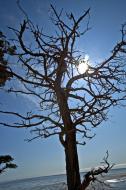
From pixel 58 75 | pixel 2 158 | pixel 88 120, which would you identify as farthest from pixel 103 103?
pixel 2 158

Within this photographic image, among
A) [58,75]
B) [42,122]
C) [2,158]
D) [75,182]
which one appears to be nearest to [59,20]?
[58,75]

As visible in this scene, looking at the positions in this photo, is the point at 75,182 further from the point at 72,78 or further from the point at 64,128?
the point at 72,78

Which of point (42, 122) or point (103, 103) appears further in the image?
point (103, 103)

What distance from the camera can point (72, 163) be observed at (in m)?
5.37

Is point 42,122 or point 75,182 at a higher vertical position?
point 42,122

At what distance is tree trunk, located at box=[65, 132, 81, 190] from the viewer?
5.17 m

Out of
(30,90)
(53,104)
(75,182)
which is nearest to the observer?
(75,182)

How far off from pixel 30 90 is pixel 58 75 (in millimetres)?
896

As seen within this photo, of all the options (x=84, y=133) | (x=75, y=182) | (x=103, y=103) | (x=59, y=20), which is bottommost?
(x=75, y=182)

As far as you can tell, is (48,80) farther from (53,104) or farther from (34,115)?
(53,104)

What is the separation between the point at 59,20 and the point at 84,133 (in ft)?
8.01

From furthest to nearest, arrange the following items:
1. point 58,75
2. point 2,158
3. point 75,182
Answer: point 2,158
point 58,75
point 75,182

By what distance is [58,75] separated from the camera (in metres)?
5.98

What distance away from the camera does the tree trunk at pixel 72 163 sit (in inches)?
203
